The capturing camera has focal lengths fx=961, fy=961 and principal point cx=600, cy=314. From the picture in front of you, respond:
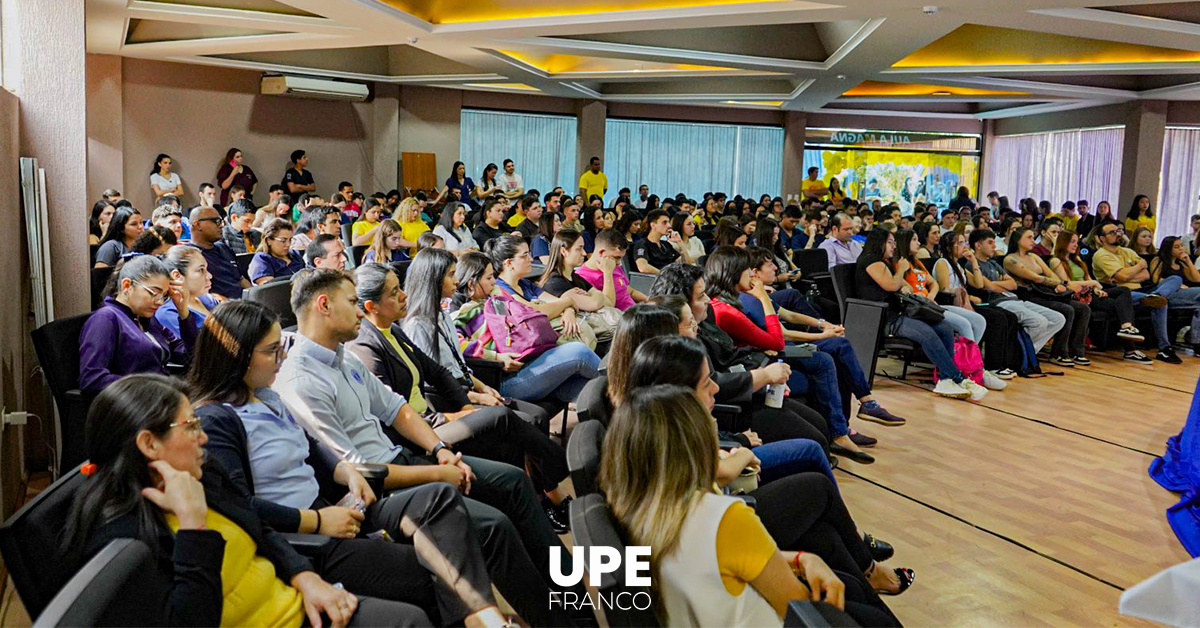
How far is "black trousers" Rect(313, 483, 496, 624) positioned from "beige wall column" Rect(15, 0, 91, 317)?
2.49 m

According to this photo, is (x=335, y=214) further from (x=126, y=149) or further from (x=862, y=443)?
(x=126, y=149)

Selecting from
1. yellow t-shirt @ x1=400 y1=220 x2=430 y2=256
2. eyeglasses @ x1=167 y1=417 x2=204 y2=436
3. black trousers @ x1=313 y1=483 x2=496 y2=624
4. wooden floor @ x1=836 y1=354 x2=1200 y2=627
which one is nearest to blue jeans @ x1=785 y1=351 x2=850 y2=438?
wooden floor @ x1=836 y1=354 x2=1200 y2=627

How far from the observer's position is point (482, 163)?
52.1 ft

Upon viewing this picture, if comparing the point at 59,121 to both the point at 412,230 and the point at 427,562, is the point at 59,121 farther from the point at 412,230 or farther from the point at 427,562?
the point at 412,230

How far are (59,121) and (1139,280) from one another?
8388 millimetres

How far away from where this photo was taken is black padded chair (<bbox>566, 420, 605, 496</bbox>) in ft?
7.80

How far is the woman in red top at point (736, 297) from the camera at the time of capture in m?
4.65

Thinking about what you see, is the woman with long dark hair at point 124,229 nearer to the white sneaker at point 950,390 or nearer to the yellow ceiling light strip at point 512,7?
the yellow ceiling light strip at point 512,7

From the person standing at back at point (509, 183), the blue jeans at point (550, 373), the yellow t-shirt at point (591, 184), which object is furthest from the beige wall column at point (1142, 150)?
the blue jeans at point (550, 373)

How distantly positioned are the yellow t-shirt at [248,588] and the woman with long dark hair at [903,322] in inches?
200

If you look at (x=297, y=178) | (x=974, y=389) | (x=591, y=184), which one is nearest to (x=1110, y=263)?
(x=974, y=389)

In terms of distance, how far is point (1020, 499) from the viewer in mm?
4285

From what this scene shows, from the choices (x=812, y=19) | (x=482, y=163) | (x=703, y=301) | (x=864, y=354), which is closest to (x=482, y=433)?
(x=703, y=301)

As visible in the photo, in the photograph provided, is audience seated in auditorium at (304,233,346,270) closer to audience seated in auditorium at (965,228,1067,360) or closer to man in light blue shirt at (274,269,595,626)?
man in light blue shirt at (274,269,595,626)
